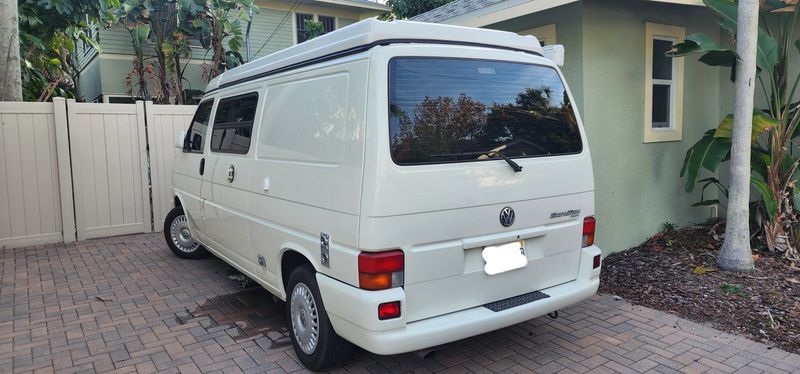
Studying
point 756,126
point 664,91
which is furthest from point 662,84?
point 756,126

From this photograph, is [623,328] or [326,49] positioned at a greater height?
[326,49]

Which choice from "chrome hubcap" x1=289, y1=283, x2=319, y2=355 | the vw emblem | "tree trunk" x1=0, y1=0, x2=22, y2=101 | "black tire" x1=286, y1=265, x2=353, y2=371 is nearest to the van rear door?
the vw emblem

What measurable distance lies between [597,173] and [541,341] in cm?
262

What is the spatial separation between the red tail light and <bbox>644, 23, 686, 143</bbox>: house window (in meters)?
4.73

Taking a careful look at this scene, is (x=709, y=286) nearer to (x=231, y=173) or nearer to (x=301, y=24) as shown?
(x=231, y=173)

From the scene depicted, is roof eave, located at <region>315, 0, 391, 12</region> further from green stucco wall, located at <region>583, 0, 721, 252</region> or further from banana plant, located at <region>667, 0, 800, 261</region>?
banana plant, located at <region>667, 0, 800, 261</region>

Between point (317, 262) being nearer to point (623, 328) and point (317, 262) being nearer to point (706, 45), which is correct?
point (623, 328)

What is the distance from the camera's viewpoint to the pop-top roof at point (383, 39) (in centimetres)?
323

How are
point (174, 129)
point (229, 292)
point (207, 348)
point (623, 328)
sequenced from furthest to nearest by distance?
1. point (174, 129)
2. point (229, 292)
3. point (623, 328)
4. point (207, 348)

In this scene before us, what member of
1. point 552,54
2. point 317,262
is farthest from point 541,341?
point 552,54

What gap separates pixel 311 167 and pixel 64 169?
586cm

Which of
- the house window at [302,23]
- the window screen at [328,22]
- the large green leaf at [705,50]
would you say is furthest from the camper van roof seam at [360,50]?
the window screen at [328,22]

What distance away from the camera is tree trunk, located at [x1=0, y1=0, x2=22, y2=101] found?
24.6ft

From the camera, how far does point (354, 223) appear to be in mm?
3088
